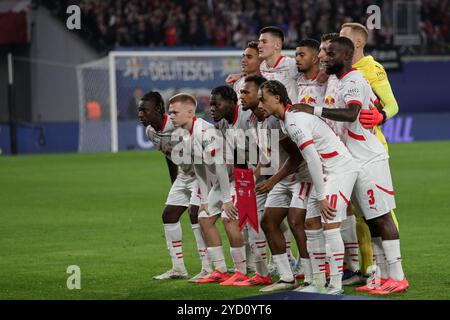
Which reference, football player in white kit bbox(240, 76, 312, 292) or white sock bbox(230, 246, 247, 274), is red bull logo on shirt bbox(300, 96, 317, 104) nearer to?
football player in white kit bbox(240, 76, 312, 292)

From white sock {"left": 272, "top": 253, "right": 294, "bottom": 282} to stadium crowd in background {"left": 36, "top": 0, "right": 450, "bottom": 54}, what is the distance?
26723 mm

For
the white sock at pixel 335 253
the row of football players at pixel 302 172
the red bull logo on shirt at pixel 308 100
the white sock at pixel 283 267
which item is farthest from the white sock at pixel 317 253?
the red bull logo on shirt at pixel 308 100

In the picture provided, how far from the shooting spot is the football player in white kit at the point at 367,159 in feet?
30.8

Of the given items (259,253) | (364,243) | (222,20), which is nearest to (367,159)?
(364,243)

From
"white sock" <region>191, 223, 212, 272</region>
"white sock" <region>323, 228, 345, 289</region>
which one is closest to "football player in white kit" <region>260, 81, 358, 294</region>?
"white sock" <region>323, 228, 345, 289</region>

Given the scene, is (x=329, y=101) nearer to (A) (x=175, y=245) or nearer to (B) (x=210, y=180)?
(B) (x=210, y=180)

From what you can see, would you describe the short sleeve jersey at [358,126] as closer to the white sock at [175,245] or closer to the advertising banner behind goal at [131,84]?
the white sock at [175,245]

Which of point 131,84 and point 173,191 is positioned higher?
point 131,84

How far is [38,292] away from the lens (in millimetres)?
9977

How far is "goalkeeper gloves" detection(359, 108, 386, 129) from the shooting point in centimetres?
955

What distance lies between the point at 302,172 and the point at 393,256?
3.95 ft

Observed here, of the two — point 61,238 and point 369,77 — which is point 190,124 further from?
point 61,238

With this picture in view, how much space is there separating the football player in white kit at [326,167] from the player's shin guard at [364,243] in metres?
1.06

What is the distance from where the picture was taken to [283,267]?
10070mm
